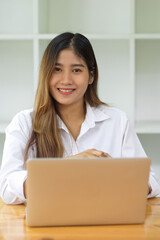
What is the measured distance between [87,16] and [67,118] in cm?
111

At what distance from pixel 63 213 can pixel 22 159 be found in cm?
71

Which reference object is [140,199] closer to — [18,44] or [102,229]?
[102,229]

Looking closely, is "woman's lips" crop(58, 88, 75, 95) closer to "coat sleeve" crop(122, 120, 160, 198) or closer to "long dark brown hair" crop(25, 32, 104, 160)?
"long dark brown hair" crop(25, 32, 104, 160)

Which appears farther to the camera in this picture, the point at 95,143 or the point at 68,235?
the point at 95,143

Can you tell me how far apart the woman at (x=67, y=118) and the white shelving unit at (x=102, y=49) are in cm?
77

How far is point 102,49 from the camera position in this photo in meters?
2.93

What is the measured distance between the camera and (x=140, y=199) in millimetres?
1126

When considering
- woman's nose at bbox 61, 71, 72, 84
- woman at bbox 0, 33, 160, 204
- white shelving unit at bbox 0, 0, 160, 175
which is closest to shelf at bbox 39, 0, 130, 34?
white shelving unit at bbox 0, 0, 160, 175

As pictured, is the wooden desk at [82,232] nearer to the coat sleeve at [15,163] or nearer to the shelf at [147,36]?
the coat sleeve at [15,163]

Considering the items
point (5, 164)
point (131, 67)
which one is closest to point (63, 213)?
point (5, 164)

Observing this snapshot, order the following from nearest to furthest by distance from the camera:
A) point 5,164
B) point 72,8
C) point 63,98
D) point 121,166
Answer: point 121,166 < point 5,164 < point 63,98 < point 72,8

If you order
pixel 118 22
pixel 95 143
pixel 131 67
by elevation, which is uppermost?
pixel 118 22

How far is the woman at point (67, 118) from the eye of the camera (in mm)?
1892

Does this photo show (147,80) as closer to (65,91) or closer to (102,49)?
(102,49)
